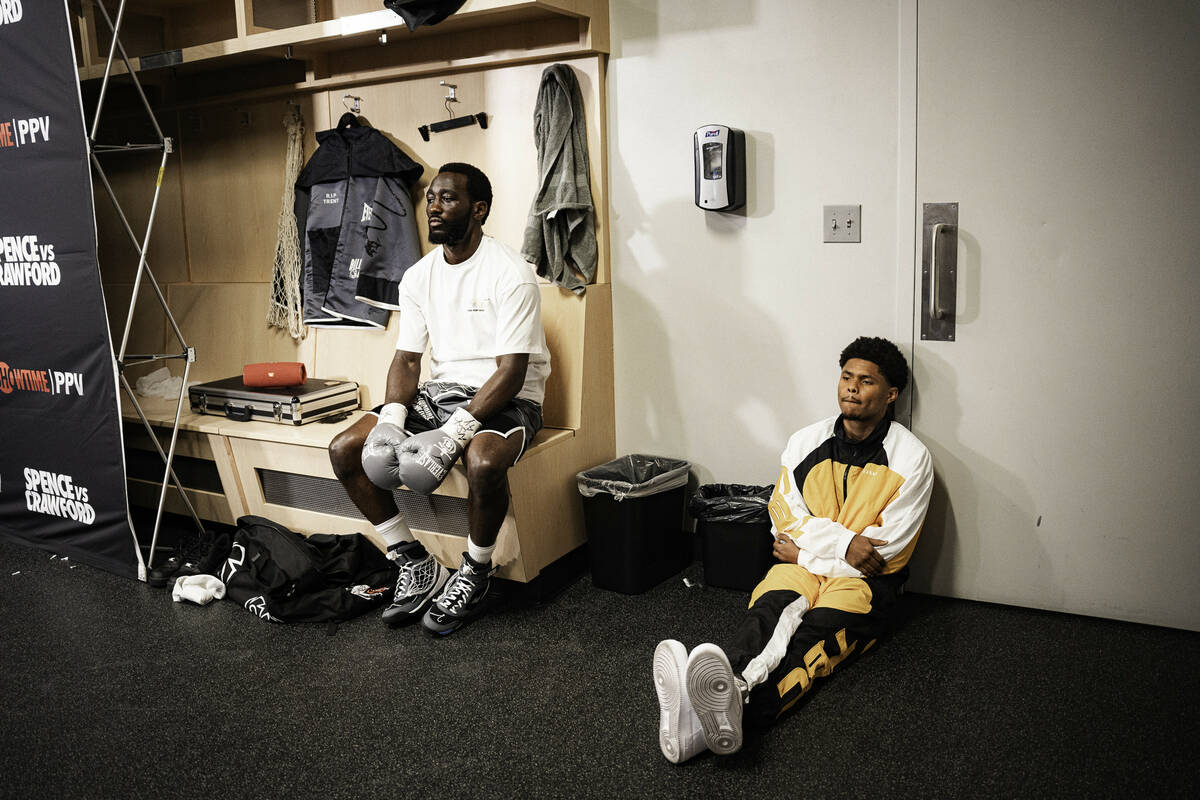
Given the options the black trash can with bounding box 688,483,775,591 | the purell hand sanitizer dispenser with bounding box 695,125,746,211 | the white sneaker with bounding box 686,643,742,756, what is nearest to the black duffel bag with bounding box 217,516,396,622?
the black trash can with bounding box 688,483,775,591

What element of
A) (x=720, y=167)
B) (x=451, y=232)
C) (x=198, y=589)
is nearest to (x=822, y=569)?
(x=720, y=167)

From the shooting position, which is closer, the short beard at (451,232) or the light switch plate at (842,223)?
the light switch plate at (842,223)

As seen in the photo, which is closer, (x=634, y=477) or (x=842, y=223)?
(x=842, y=223)

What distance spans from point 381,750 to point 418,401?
1.25 meters

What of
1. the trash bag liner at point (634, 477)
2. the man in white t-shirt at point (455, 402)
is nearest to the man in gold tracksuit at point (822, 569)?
the trash bag liner at point (634, 477)

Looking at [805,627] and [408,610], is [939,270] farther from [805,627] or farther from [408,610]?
[408,610]

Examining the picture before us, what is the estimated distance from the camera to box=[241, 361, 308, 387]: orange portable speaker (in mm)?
3586

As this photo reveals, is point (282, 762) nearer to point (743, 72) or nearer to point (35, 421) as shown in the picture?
point (35, 421)

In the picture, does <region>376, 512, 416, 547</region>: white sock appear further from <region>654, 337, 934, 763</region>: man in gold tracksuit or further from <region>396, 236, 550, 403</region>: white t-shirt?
<region>654, 337, 934, 763</region>: man in gold tracksuit

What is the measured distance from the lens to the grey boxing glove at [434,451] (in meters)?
2.77

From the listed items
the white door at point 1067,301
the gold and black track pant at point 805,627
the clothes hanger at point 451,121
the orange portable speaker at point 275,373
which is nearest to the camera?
the gold and black track pant at point 805,627

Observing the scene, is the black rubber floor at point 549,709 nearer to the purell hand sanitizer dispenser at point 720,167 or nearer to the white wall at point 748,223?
the white wall at point 748,223

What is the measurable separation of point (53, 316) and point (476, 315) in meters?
1.56

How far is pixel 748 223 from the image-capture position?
306 cm
